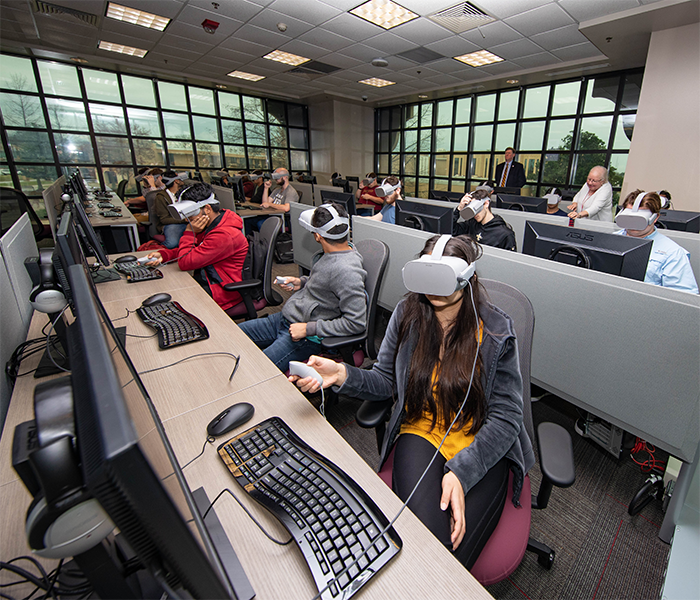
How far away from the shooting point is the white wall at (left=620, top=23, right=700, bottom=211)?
4.15 m

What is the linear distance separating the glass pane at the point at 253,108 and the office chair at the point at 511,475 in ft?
30.1

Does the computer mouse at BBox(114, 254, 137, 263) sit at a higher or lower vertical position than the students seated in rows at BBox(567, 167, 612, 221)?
lower

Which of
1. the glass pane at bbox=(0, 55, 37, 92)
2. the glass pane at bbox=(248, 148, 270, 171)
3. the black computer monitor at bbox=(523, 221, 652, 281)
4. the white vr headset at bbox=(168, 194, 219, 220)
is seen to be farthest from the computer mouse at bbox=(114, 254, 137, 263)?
the glass pane at bbox=(248, 148, 270, 171)

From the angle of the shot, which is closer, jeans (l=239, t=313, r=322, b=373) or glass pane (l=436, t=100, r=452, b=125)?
jeans (l=239, t=313, r=322, b=373)

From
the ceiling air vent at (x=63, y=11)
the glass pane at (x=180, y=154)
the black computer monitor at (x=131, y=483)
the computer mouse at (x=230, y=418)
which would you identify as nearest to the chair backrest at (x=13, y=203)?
the ceiling air vent at (x=63, y=11)

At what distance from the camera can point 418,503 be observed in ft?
3.09

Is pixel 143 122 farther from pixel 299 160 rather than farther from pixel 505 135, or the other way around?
pixel 505 135

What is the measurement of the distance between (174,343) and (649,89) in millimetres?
6121

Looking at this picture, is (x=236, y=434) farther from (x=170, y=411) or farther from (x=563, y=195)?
(x=563, y=195)

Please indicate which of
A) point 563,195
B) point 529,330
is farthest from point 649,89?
point 529,330

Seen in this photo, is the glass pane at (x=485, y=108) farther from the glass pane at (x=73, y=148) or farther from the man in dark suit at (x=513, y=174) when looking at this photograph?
the glass pane at (x=73, y=148)

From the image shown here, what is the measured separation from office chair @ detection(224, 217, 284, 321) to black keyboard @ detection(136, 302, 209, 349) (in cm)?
43

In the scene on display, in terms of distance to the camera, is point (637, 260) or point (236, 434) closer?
point (236, 434)

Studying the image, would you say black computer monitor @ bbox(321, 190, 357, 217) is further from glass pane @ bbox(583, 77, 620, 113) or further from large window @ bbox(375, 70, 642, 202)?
glass pane @ bbox(583, 77, 620, 113)
